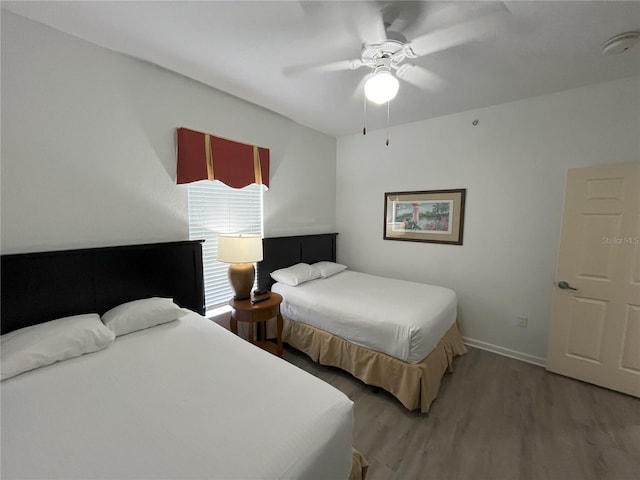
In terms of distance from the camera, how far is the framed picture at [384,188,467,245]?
2861mm

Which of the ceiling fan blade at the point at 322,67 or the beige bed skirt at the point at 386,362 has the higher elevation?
the ceiling fan blade at the point at 322,67

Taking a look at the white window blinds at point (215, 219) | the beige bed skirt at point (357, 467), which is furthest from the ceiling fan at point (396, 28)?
the beige bed skirt at point (357, 467)

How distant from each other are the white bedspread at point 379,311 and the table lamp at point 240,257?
0.51 meters

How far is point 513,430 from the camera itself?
5.67 ft

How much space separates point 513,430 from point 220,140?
126 inches

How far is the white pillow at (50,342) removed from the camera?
1211 mm

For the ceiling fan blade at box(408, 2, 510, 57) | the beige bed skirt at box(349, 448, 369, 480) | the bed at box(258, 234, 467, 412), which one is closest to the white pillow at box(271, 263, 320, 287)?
the bed at box(258, 234, 467, 412)

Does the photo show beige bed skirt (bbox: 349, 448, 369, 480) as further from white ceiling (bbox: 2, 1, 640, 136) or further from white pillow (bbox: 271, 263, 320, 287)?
white ceiling (bbox: 2, 1, 640, 136)

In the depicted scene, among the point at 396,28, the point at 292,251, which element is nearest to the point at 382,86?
the point at 396,28

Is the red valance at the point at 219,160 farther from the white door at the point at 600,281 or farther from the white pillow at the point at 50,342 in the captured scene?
the white door at the point at 600,281

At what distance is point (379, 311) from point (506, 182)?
187 cm

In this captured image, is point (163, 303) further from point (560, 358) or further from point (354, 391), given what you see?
point (560, 358)

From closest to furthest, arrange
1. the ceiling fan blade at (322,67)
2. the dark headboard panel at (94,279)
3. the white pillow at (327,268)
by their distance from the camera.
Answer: the dark headboard panel at (94,279) < the ceiling fan blade at (322,67) < the white pillow at (327,268)


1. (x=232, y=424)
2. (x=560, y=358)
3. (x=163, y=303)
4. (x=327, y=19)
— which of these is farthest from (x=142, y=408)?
(x=560, y=358)
